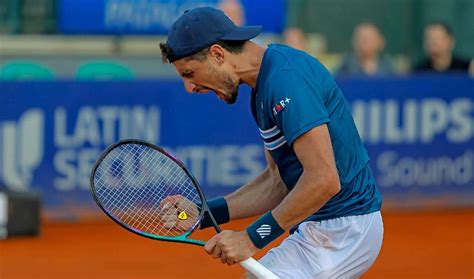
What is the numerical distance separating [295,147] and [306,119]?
4.6 inches

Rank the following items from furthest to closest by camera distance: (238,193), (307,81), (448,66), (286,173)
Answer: (448,66) < (238,193) < (286,173) < (307,81)

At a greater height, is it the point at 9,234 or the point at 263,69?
the point at 263,69

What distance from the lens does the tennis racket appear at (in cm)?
455

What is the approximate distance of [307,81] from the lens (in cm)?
424

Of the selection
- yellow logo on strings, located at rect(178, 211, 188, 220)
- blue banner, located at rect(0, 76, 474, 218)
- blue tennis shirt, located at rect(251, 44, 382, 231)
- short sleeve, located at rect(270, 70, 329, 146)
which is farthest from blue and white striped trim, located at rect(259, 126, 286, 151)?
blue banner, located at rect(0, 76, 474, 218)

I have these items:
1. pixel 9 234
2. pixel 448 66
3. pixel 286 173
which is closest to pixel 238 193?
pixel 286 173

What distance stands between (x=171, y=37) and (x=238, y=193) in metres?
0.89

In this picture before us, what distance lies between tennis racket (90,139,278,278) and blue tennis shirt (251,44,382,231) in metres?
0.38

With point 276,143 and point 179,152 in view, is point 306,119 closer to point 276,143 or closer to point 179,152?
point 276,143

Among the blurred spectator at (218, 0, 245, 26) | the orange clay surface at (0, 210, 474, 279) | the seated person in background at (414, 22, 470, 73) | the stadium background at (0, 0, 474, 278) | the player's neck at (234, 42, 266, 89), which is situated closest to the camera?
the player's neck at (234, 42, 266, 89)

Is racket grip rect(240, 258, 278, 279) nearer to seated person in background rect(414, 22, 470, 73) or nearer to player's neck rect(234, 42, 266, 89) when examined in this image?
player's neck rect(234, 42, 266, 89)

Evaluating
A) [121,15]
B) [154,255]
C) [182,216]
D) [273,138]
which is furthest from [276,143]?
[121,15]

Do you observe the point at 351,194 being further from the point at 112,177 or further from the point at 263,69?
the point at 112,177

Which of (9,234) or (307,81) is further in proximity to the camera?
(9,234)
